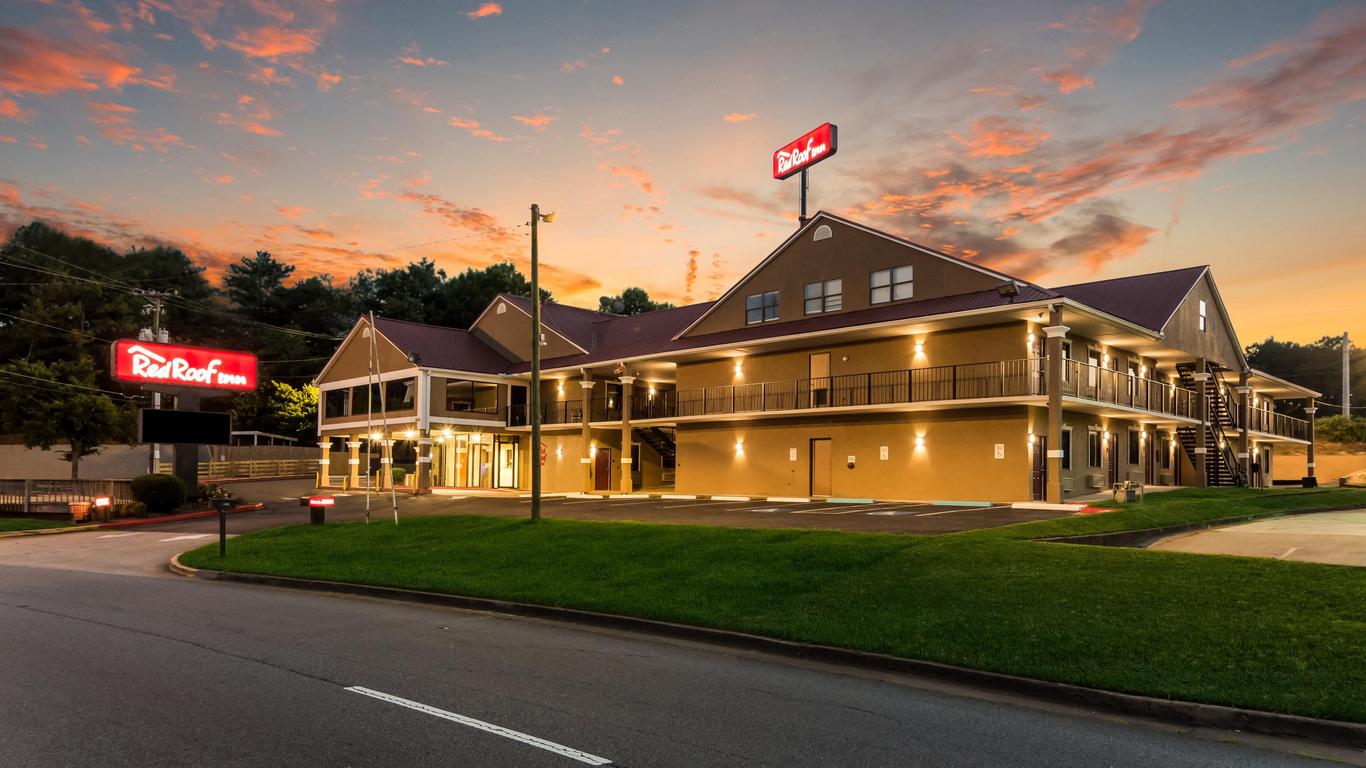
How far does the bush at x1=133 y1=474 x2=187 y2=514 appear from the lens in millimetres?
35750

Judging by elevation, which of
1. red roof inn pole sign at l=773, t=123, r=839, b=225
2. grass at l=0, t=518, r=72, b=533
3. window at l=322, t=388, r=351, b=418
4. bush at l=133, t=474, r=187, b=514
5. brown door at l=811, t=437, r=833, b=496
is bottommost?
grass at l=0, t=518, r=72, b=533

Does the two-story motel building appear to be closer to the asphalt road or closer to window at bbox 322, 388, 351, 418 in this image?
window at bbox 322, 388, 351, 418

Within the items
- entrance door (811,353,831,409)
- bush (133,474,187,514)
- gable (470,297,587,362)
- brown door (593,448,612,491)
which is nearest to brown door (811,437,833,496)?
entrance door (811,353,831,409)

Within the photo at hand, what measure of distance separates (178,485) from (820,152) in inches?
1312

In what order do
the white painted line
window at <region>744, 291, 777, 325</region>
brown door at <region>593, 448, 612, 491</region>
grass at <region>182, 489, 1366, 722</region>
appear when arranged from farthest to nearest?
brown door at <region>593, 448, 612, 491</region> → window at <region>744, 291, 777, 325</region> → grass at <region>182, 489, 1366, 722</region> → the white painted line

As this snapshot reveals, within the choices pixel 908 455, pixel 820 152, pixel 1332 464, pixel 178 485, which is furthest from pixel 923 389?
pixel 1332 464

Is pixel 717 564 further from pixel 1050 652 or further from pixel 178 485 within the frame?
pixel 178 485

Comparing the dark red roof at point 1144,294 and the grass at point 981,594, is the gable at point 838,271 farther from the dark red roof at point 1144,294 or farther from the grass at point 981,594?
the grass at point 981,594

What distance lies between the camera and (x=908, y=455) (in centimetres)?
3153

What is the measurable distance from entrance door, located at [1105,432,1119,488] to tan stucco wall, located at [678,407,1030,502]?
8030mm

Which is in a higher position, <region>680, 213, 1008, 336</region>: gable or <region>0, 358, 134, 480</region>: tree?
<region>680, 213, 1008, 336</region>: gable

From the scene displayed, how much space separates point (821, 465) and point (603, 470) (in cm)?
1502

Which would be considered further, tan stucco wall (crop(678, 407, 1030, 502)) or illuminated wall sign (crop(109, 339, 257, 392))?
illuminated wall sign (crop(109, 339, 257, 392))

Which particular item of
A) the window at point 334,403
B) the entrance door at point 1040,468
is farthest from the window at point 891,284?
the window at point 334,403
